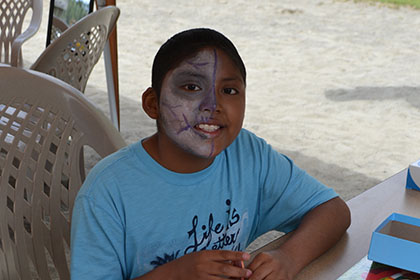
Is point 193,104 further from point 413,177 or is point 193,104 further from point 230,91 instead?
point 413,177

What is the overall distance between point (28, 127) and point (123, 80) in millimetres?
3571

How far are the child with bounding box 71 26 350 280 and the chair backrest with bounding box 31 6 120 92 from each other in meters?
1.09

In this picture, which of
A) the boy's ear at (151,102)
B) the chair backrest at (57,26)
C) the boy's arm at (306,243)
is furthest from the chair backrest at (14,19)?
the boy's arm at (306,243)

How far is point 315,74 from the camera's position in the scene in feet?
17.0

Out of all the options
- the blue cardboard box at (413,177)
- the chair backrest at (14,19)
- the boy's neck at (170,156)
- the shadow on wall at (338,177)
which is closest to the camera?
the boy's neck at (170,156)

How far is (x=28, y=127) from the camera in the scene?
1.21 meters

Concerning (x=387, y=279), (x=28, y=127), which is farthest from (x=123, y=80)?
(x=387, y=279)

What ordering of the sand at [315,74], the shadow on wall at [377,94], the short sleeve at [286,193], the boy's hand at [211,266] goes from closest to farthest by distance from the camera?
the boy's hand at [211,266] < the short sleeve at [286,193] < the sand at [315,74] < the shadow on wall at [377,94]

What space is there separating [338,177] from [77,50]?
1610 mm

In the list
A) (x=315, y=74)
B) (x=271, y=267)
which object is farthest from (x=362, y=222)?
(x=315, y=74)

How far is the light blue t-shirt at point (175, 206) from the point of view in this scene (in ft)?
3.08

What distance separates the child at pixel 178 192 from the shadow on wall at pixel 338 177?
79.7 inches

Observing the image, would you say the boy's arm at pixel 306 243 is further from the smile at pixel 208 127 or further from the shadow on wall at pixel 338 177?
the shadow on wall at pixel 338 177

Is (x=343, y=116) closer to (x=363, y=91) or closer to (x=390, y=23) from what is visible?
(x=363, y=91)
